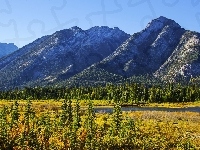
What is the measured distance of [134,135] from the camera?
2603 inches

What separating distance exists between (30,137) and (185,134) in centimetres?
3452

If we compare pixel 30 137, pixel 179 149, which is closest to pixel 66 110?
pixel 30 137

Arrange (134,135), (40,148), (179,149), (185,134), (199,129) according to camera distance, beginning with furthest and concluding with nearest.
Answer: (199,129) < (185,134) < (134,135) < (40,148) < (179,149)

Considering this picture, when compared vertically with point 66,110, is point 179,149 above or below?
below

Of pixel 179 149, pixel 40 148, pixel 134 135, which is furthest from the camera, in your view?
pixel 134 135

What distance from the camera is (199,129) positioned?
3214 inches

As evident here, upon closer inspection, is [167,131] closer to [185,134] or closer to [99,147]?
[185,134]

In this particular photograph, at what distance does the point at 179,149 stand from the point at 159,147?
6.50 m

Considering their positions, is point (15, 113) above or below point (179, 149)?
above

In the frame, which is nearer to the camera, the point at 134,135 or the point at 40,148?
the point at 40,148

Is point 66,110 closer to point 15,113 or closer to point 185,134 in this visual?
point 15,113

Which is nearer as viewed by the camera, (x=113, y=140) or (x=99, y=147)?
(x=99, y=147)

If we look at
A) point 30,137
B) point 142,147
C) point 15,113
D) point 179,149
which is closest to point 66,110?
point 15,113

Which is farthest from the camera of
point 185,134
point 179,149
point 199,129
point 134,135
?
point 199,129
